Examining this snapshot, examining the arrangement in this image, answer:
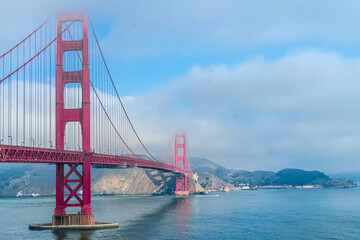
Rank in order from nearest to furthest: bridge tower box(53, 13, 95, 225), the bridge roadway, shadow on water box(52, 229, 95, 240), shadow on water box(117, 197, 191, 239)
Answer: the bridge roadway
shadow on water box(52, 229, 95, 240)
shadow on water box(117, 197, 191, 239)
bridge tower box(53, 13, 95, 225)

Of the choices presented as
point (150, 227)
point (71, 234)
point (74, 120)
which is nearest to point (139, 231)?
point (150, 227)

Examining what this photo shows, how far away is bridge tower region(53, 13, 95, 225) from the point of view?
4862cm

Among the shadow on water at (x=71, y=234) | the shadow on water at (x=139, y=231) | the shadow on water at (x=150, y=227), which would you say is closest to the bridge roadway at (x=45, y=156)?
the shadow on water at (x=71, y=234)

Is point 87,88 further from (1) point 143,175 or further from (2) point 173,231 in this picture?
(1) point 143,175

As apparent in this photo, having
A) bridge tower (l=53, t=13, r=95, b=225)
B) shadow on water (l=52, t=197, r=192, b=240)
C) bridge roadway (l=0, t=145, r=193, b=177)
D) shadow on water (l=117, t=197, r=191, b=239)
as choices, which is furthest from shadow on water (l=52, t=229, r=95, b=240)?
bridge roadway (l=0, t=145, r=193, b=177)

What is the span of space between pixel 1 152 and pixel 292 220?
151 ft

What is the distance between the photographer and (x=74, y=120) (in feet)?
162

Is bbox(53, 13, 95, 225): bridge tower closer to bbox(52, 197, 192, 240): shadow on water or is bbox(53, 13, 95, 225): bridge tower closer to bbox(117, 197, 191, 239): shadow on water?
bbox(52, 197, 192, 240): shadow on water

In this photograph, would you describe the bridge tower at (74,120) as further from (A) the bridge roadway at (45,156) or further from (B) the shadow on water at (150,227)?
(B) the shadow on water at (150,227)

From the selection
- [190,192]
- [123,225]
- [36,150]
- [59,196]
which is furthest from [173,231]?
[190,192]

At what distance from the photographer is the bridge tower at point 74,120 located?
4862cm

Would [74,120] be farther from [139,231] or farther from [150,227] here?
[150,227]

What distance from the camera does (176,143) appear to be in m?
174

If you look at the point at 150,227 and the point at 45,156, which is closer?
the point at 45,156
